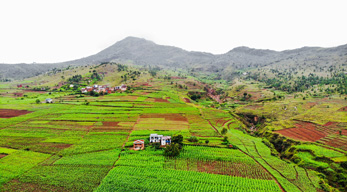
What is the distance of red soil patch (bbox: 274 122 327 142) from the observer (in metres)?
61.7

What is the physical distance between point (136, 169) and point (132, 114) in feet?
147

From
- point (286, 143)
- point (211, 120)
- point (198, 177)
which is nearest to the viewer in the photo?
point (198, 177)

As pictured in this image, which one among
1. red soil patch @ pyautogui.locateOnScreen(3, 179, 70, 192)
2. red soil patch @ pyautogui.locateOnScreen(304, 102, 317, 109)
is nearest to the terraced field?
red soil patch @ pyautogui.locateOnScreen(3, 179, 70, 192)

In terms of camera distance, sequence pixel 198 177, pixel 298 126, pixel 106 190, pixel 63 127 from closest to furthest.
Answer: pixel 106 190 < pixel 198 177 < pixel 63 127 < pixel 298 126

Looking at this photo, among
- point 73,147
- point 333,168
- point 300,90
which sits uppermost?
point 300,90

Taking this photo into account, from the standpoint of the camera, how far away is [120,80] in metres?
182

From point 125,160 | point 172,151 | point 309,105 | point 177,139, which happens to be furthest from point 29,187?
point 309,105

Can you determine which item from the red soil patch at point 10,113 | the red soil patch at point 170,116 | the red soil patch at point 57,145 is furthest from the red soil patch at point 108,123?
the red soil patch at point 10,113

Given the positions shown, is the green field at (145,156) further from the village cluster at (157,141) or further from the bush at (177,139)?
the bush at (177,139)

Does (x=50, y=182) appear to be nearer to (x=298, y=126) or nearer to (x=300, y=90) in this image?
(x=298, y=126)

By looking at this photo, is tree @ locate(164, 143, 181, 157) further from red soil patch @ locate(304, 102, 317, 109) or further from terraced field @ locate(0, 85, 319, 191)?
red soil patch @ locate(304, 102, 317, 109)

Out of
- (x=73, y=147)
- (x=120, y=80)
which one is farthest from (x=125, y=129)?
(x=120, y=80)

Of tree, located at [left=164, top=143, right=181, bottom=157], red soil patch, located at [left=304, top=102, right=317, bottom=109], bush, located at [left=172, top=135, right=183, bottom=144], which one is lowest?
tree, located at [left=164, top=143, right=181, bottom=157]

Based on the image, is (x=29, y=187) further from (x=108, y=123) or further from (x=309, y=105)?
(x=309, y=105)
